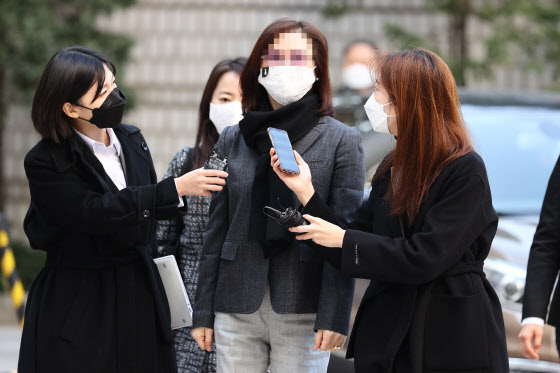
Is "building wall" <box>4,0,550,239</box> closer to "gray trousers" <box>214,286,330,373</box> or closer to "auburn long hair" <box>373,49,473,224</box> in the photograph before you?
"gray trousers" <box>214,286,330,373</box>

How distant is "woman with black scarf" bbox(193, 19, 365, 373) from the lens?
3393 millimetres

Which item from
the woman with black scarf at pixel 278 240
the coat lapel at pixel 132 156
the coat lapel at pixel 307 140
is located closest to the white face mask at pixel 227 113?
the coat lapel at pixel 132 156

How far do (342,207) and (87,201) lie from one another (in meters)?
0.96

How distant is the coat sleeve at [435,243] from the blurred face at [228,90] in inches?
67.3

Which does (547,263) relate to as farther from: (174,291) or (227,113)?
(227,113)

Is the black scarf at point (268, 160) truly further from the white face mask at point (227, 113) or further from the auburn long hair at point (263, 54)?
the white face mask at point (227, 113)

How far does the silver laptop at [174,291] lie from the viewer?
13.0 feet

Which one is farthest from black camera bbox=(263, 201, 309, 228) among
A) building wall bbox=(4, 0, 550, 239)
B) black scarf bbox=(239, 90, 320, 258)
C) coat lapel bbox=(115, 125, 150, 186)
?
building wall bbox=(4, 0, 550, 239)

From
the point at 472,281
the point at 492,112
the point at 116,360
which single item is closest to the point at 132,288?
the point at 116,360

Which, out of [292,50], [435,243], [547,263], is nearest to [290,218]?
[435,243]

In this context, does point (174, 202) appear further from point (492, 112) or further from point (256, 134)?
point (492, 112)

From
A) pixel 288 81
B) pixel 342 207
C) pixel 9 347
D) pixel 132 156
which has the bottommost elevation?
pixel 9 347

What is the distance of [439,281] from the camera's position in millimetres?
3047

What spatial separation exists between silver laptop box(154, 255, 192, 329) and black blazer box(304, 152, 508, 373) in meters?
1.03
